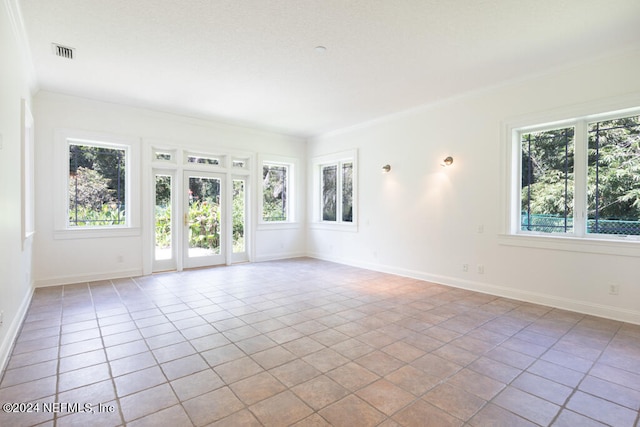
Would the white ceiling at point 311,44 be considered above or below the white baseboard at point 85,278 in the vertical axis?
above

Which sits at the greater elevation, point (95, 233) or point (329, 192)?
point (329, 192)

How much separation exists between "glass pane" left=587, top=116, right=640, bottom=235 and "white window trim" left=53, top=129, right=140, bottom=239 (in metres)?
6.58

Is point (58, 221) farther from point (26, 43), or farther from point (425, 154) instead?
point (425, 154)

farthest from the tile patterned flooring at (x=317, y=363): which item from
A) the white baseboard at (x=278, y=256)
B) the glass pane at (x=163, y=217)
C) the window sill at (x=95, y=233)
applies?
the white baseboard at (x=278, y=256)

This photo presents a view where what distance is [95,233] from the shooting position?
17.1ft

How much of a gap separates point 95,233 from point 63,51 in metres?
2.80

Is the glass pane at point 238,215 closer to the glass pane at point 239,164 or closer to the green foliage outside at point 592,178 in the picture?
the glass pane at point 239,164

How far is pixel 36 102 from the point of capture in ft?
15.5

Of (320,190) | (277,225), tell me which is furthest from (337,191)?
(277,225)

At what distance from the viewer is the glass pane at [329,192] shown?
7.27m

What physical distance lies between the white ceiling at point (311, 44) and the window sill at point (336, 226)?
A: 264 cm

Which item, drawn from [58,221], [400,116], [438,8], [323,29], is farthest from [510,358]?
[58,221]

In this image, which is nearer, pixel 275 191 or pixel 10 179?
pixel 10 179

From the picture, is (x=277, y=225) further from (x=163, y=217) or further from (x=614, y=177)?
(x=614, y=177)
